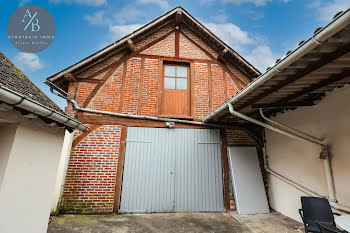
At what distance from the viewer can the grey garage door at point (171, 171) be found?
4543 millimetres

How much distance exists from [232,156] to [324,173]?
6.86 ft

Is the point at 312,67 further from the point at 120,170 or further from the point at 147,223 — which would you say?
the point at 120,170

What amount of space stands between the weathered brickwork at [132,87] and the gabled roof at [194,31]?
2.10 ft

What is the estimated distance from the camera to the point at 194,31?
20.3 feet

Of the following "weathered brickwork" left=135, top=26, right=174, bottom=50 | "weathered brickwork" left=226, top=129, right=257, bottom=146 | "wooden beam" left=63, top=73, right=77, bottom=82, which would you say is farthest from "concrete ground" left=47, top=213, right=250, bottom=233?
"weathered brickwork" left=135, top=26, right=174, bottom=50

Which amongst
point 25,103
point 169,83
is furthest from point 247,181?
point 25,103

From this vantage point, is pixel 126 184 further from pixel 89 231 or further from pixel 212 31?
pixel 212 31

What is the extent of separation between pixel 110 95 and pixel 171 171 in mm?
2904

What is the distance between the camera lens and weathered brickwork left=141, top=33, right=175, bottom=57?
18.9ft

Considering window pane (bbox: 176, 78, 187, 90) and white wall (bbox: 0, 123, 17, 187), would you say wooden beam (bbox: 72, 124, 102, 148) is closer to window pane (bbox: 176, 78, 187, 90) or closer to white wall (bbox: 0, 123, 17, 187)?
white wall (bbox: 0, 123, 17, 187)

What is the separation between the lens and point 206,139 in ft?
17.0

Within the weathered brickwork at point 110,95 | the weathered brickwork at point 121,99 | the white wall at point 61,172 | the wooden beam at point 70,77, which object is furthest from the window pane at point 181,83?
the white wall at point 61,172

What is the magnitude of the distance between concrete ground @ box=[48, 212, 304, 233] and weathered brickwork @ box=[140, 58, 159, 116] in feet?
9.17

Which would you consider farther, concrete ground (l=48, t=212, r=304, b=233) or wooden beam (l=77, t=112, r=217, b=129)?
wooden beam (l=77, t=112, r=217, b=129)
